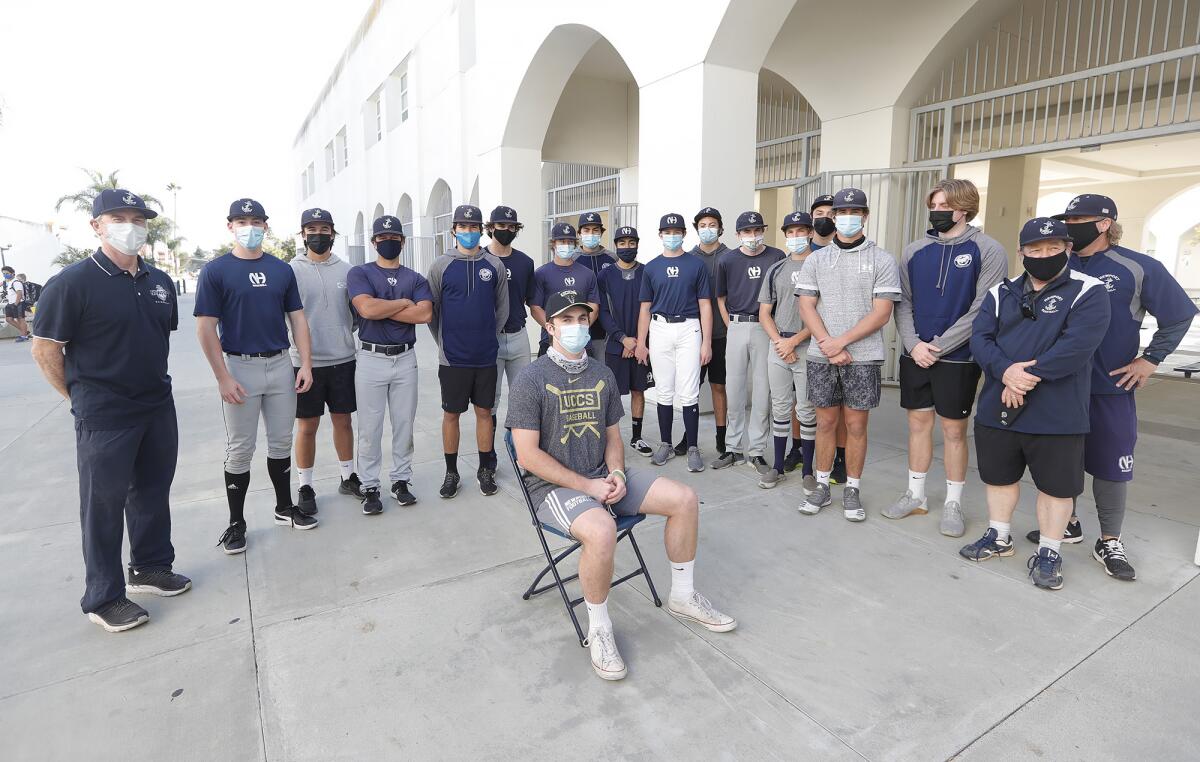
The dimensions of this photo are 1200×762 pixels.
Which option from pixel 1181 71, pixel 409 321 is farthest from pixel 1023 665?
pixel 1181 71

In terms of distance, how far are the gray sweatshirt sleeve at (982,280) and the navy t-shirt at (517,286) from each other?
2.87 meters

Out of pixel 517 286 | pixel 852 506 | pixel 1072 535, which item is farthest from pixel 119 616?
pixel 1072 535

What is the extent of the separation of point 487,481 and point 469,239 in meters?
1.71

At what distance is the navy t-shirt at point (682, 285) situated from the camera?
517 centimetres

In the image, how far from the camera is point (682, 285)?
5164mm

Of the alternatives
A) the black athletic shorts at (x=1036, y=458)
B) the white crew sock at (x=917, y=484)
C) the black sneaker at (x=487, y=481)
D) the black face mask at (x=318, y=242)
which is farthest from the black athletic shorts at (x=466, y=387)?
the black athletic shorts at (x=1036, y=458)

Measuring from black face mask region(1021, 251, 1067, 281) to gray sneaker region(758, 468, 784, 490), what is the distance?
7.07ft

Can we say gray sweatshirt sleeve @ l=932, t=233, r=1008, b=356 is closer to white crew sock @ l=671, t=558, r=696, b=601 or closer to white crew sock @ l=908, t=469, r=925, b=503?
white crew sock @ l=908, t=469, r=925, b=503

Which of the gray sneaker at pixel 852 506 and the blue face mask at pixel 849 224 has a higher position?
the blue face mask at pixel 849 224

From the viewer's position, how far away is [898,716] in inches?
93.4

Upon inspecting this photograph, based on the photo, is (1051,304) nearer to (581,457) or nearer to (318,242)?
(581,457)

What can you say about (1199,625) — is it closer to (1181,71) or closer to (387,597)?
(387,597)

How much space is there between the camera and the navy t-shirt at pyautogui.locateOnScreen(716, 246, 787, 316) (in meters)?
5.11

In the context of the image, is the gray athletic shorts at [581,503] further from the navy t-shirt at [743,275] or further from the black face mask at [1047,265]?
the navy t-shirt at [743,275]
